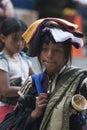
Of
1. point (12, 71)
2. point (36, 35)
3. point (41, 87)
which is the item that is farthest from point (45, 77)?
point (12, 71)

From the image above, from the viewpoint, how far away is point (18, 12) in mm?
16484

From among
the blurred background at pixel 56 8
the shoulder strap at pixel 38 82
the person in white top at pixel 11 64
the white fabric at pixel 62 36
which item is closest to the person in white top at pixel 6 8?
the person in white top at pixel 11 64

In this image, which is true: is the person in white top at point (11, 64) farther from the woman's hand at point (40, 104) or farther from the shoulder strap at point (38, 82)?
the woman's hand at point (40, 104)

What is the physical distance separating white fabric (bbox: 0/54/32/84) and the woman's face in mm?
804

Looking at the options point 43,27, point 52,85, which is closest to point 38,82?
point 52,85

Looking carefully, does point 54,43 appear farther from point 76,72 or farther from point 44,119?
point 44,119

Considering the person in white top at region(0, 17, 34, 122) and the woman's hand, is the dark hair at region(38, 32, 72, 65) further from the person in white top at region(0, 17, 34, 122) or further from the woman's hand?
the person in white top at region(0, 17, 34, 122)

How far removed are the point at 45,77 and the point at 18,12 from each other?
43.6 feet

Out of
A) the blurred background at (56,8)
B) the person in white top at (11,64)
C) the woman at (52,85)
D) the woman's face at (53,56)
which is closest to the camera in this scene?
the woman at (52,85)

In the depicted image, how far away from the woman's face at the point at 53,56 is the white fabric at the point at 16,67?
80 centimetres

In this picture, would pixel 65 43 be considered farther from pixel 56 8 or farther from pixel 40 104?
pixel 56 8

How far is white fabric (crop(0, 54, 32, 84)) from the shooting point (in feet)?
13.3

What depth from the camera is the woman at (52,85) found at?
309 cm

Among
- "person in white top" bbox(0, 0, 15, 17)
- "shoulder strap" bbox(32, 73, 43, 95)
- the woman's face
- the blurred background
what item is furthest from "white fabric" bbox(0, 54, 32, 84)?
the blurred background
